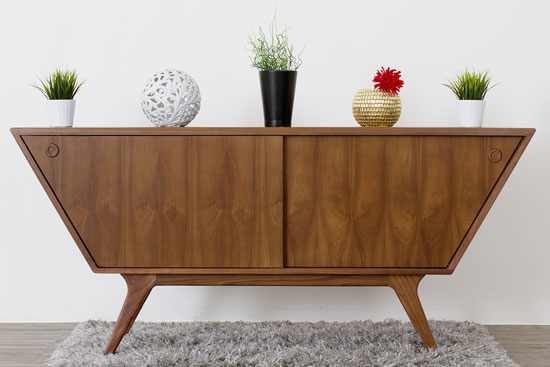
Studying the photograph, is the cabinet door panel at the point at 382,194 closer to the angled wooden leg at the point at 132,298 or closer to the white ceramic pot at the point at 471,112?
the white ceramic pot at the point at 471,112

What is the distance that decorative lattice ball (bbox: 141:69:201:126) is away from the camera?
7.16 ft

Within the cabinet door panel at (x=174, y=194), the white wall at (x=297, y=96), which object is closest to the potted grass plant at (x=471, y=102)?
the white wall at (x=297, y=96)

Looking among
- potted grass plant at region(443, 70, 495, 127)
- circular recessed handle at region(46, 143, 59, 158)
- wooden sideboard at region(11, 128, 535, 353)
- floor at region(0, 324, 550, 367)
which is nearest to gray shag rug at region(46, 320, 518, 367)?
floor at region(0, 324, 550, 367)

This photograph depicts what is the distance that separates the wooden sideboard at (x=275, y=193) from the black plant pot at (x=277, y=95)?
198mm

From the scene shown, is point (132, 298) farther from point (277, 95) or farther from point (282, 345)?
point (277, 95)

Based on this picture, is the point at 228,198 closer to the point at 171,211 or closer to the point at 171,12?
the point at 171,211

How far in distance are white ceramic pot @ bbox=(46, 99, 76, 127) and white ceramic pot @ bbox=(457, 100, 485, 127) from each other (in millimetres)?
1439

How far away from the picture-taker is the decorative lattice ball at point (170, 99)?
218cm

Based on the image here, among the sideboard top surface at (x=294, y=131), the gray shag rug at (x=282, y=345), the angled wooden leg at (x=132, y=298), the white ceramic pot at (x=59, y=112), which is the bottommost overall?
the gray shag rug at (x=282, y=345)

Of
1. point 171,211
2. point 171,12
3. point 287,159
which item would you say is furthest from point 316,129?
point 171,12

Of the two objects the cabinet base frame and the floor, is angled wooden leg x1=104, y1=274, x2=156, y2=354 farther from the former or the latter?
the floor

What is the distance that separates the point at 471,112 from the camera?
2215 millimetres

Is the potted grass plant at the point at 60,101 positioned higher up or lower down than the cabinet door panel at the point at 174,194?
higher up

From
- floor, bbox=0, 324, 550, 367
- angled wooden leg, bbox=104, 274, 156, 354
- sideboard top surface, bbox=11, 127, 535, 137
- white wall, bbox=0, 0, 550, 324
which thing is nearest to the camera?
sideboard top surface, bbox=11, 127, 535, 137
